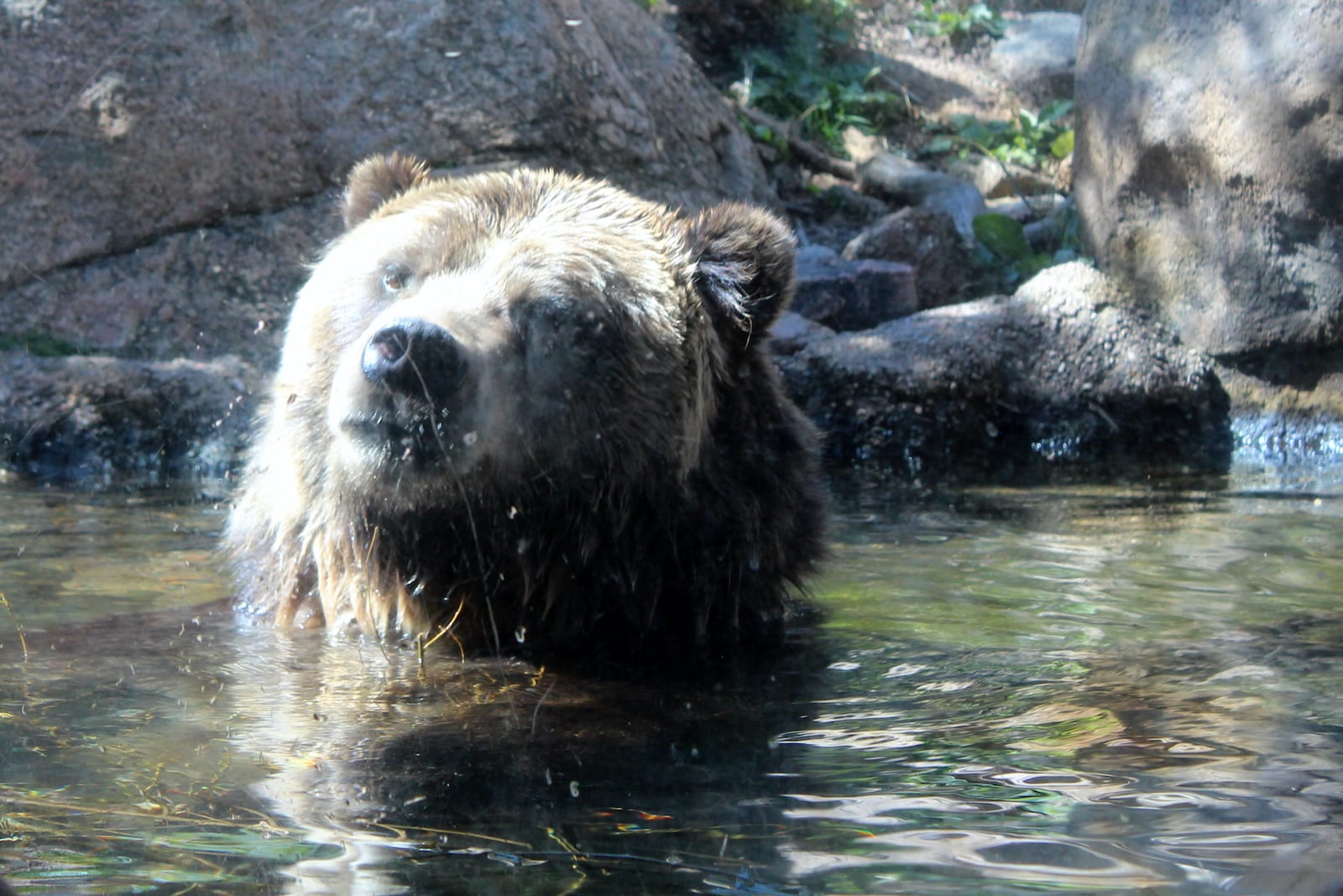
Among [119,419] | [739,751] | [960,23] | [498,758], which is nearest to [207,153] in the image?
[119,419]

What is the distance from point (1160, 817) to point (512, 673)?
1.82 metres

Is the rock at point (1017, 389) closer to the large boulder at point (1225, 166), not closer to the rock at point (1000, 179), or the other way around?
the large boulder at point (1225, 166)

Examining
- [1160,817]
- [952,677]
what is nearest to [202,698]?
[952,677]

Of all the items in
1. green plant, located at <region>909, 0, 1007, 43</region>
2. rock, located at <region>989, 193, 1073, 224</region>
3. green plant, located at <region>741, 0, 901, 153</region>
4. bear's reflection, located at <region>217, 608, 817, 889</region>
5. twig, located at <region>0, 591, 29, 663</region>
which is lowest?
bear's reflection, located at <region>217, 608, 817, 889</region>

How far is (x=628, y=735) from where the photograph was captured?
119 inches

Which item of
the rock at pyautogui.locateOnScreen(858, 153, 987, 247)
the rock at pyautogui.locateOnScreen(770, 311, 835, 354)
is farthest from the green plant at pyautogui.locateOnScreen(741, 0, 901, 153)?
the rock at pyautogui.locateOnScreen(770, 311, 835, 354)

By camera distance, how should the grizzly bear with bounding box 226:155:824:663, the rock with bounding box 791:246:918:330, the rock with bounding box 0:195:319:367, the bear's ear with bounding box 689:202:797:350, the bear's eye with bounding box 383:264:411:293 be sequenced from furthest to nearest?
the rock with bounding box 791:246:918:330, the rock with bounding box 0:195:319:367, the bear's ear with bounding box 689:202:797:350, the bear's eye with bounding box 383:264:411:293, the grizzly bear with bounding box 226:155:824:663

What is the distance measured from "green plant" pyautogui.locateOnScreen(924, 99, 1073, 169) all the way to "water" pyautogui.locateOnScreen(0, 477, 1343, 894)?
8.68 metres

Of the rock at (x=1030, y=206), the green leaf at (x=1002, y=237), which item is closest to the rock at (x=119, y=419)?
the green leaf at (x=1002, y=237)

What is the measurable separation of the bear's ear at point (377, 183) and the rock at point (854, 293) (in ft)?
15.6

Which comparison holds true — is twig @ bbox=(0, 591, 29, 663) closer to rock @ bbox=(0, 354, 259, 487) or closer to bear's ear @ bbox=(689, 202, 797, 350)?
bear's ear @ bbox=(689, 202, 797, 350)

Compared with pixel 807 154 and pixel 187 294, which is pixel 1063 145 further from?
pixel 187 294

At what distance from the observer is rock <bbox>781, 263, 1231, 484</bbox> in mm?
8047

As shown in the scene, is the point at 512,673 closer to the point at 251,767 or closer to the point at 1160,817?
the point at 251,767
